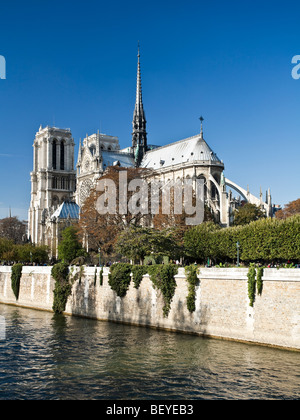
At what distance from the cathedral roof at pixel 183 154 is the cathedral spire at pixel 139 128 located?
11.8 ft

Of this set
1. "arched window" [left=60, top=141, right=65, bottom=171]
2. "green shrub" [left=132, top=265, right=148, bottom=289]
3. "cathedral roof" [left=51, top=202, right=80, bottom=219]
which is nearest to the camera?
"green shrub" [left=132, top=265, right=148, bottom=289]

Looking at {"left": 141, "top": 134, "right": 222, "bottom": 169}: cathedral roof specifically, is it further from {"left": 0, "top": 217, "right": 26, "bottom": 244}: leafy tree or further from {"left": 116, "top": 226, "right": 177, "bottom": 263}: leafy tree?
{"left": 116, "top": 226, "right": 177, "bottom": 263}: leafy tree

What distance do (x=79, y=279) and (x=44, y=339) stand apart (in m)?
10.1

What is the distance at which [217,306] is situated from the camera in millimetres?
25828

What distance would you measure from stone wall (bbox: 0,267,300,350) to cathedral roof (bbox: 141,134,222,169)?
3905 centimetres

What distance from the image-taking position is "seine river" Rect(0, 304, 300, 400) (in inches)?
675

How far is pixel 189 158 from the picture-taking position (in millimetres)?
72750

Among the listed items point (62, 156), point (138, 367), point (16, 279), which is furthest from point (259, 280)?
point (62, 156)

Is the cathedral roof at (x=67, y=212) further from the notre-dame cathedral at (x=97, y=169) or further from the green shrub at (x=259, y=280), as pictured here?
the green shrub at (x=259, y=280)

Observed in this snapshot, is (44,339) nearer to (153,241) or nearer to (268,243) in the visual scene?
(153,241)

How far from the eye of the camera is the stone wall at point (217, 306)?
2288 cm

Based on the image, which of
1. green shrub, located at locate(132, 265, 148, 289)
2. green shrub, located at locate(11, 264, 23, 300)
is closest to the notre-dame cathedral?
green shrub, located at locate(11, 264, 23, 300)

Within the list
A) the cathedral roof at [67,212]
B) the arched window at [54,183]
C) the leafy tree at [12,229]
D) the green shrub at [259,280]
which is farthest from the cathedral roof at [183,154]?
the green shrub at [259,280]
